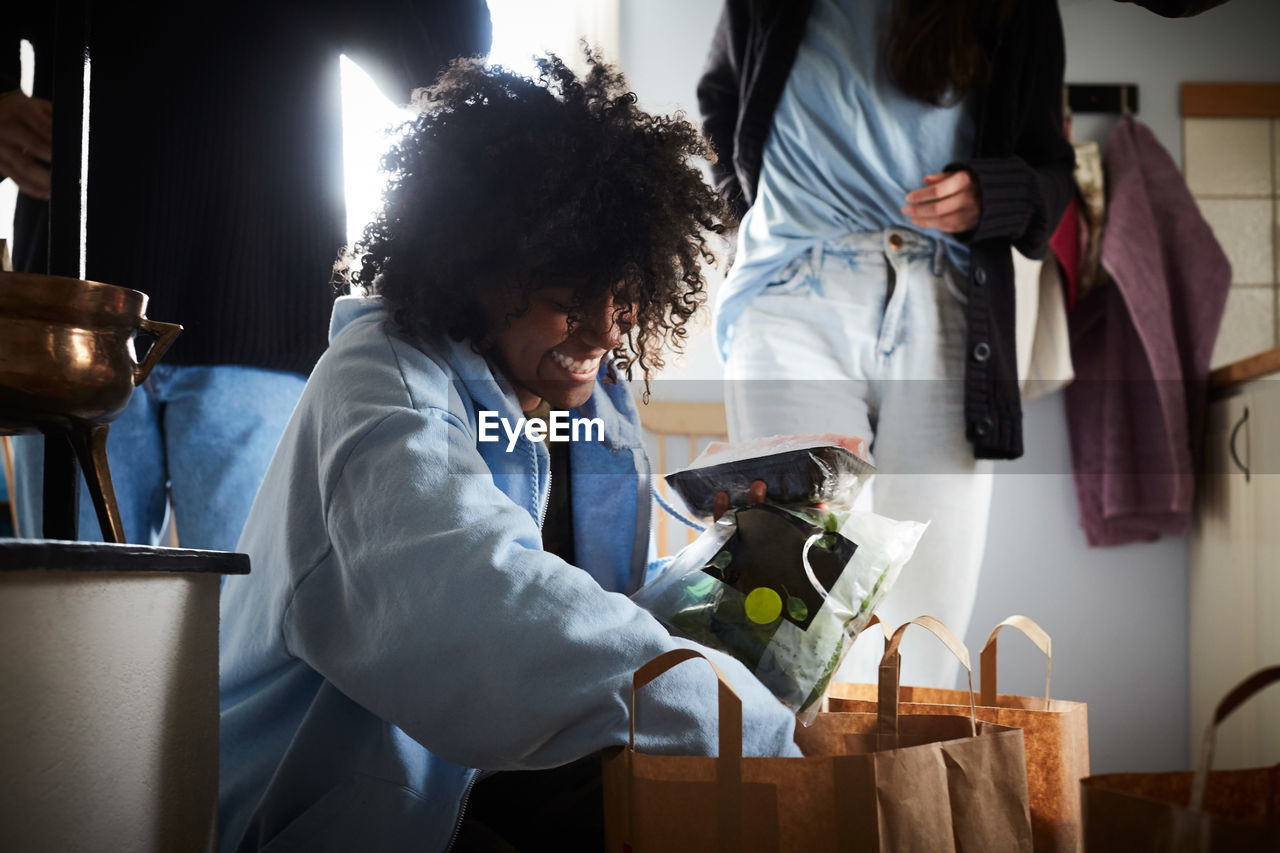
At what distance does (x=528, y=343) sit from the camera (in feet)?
3.09

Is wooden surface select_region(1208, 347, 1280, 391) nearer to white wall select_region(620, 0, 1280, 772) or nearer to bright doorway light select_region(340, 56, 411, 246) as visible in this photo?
white wall select_region(620, 0, 1280, 772)

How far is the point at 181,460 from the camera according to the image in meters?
1.08

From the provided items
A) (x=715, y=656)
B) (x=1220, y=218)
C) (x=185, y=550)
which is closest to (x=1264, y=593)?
(x=1220, y=218)

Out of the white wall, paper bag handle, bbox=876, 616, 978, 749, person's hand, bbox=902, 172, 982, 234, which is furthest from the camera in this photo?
the white wall

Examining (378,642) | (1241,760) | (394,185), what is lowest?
(1241,760)

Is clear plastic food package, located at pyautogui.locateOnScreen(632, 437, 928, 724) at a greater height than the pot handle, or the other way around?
the pot handle

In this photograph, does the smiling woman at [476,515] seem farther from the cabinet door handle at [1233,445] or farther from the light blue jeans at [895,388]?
the cabinet door handle at [1233,445]

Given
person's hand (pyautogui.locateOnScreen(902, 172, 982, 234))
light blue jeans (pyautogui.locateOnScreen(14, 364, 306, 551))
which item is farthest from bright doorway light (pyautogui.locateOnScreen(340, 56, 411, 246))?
person's hand (pyautogui.locateOnScreen(902, 172, 982, 234))

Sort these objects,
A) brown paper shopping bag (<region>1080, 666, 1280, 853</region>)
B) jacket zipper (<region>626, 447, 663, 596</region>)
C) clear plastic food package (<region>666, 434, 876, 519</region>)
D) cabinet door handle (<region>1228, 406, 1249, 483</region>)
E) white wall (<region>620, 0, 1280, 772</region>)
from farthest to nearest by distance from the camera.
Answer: white wall (<region>620, 0, 1280, 772</region>), cabinet door handle (<region>1228, 406, 1249, 483</region>), jacket zipper (<region>626, 447, 663, 596</region>), clear plastic food package (<region>666, 434, 876, 519</region>), brown paper shopping bag (<region>1080, 666, 1280, 853</region>)

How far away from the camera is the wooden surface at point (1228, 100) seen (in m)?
2.15

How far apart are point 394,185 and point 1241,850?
2.67ft

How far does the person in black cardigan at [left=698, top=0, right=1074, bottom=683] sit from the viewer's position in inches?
47.1

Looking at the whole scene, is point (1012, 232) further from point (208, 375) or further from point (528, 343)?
point (208, 375)

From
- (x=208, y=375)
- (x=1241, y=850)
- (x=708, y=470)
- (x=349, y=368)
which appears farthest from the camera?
(x=208, y=375)
